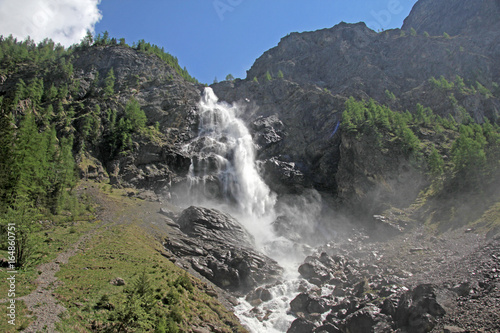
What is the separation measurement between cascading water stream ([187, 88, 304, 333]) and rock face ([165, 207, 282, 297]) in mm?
2948

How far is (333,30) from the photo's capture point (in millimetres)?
153375

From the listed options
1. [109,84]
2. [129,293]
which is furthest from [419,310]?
[109,84]

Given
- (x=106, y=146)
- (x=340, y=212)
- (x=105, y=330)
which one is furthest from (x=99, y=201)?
(x=340, y=212)

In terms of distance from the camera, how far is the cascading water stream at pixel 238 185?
47.8 meters

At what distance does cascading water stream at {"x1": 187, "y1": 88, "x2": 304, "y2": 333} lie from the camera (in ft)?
157

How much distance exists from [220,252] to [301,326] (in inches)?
635

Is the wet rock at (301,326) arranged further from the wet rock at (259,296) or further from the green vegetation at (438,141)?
the green vegetation at (438,141)

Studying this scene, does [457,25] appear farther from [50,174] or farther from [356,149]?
[50,174]

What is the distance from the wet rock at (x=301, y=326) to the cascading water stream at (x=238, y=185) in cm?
424

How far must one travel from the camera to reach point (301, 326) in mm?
28234

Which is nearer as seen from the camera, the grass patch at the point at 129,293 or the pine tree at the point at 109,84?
the grass patch at the point at 129,293

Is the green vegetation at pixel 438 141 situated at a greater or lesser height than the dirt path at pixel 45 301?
greater

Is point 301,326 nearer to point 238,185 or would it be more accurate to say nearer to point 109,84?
point 238,185

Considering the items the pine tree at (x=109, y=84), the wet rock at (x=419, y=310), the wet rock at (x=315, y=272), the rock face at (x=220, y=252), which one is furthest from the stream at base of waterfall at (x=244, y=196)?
the pine tree at (x=109, y=84)
